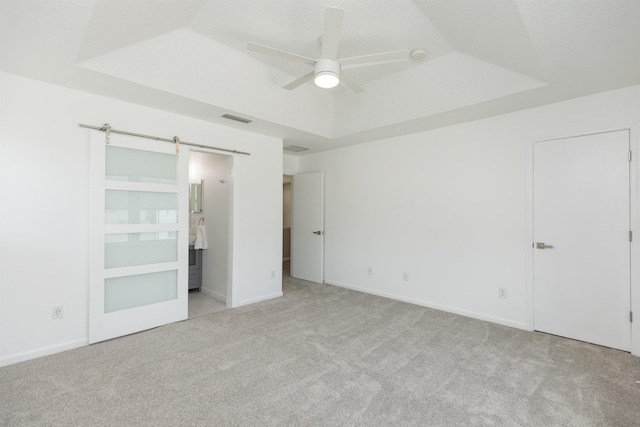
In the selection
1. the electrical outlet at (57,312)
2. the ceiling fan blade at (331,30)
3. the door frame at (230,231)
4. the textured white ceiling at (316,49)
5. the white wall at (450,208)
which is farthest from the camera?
the door frame at (230,231)

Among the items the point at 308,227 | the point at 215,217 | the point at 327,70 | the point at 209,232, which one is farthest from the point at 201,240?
the point at 327,70

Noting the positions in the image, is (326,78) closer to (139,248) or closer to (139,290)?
(139,248)

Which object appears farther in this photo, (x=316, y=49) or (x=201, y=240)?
(x=201, y=240)

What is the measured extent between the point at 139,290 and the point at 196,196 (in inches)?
80.2

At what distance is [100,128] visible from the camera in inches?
116

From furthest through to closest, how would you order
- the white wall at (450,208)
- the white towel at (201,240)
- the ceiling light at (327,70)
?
the white towel at (201,240) → the white wall at (450,208) → the ceiling light at (327,70)

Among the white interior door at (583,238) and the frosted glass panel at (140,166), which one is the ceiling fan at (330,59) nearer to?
the frosted glass panel at (140,166)

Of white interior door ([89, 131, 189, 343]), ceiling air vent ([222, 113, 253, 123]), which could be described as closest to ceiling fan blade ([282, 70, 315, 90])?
ceiling air vent ([222, 113, 253, 123])

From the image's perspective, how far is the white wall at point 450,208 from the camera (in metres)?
3.32

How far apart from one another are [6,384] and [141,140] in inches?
90.6

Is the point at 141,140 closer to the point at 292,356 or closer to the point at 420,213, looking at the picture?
the point at 292,356

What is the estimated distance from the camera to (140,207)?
3.24 meters

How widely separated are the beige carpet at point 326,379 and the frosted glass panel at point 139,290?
337 millimetres

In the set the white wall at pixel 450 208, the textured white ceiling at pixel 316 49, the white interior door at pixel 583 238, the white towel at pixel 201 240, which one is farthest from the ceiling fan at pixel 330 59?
the white towel at pixel 201 240
